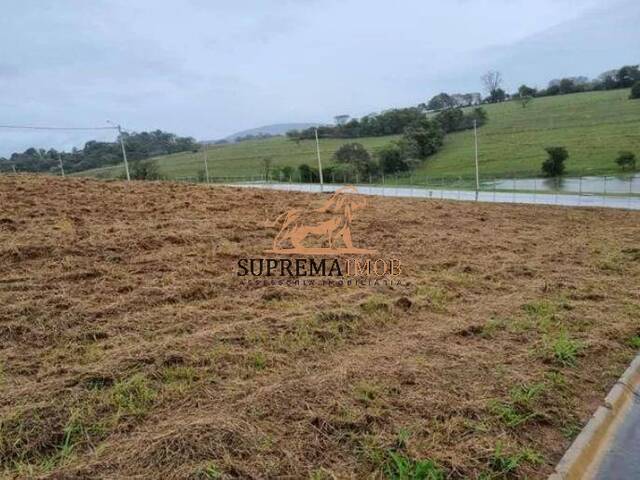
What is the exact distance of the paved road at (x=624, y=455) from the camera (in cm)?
175

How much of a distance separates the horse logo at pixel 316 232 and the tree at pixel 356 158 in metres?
20.7

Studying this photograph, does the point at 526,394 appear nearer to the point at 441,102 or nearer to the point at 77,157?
the point at 77,157

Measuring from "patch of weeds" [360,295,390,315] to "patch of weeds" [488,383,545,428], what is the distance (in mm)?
1241

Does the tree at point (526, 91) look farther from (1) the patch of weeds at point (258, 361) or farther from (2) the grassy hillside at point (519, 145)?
(1) the patch of weeds at point (258, 361)

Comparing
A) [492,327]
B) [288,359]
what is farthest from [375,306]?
[288,359]

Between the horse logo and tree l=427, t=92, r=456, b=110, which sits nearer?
the horse logo

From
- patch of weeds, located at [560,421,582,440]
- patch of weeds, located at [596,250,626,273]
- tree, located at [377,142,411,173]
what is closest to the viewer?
patch of weeds, located at [560,421,582,440]

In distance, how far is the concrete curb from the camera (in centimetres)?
171

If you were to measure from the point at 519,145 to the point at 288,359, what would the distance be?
30391mm

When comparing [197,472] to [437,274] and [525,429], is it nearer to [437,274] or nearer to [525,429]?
[525,429]

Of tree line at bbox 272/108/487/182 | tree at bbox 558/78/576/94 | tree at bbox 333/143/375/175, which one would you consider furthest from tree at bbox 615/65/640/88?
tree at bbox 333/143/375/175

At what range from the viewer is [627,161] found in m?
19.5

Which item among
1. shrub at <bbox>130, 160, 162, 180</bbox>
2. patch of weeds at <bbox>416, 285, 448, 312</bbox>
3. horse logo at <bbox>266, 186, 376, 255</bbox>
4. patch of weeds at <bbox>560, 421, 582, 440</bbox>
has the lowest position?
patch of weeds at <bbox>560, 421, 582, 440</bbox>

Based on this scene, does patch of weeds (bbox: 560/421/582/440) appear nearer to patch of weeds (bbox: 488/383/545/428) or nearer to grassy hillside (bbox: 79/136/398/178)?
patch of weeds (bbox: 488/383/545/428)
